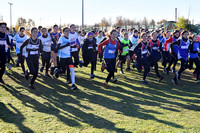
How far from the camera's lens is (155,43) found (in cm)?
989

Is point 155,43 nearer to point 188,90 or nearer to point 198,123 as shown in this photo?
point 188,90

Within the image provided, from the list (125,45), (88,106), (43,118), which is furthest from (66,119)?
(125,45)

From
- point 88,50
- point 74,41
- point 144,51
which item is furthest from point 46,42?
point 144,51

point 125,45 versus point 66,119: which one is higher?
point 125,45

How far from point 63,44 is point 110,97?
7.70 ft

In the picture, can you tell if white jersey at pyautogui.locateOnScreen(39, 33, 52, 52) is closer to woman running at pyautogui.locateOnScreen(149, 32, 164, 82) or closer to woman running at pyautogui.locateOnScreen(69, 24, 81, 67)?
woman running at pyautogui.locateOnScreen(69, 24, 81, 67)

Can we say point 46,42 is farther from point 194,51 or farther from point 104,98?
point 194,51

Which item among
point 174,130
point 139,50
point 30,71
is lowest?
point 174,130

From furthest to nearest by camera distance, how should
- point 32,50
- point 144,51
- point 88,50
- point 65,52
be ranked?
point 88,50
point 144,51
point 65,52
point 32,50

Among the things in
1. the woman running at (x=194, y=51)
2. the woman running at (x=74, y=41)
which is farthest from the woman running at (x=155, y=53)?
the woman running at (x=74, y=41)

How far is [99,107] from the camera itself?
6.19m

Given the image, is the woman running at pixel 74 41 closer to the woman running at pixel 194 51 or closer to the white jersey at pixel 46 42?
the white jersey at pixel 46 42

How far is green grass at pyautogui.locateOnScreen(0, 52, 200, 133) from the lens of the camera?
4.89m

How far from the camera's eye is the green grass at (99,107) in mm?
4891
